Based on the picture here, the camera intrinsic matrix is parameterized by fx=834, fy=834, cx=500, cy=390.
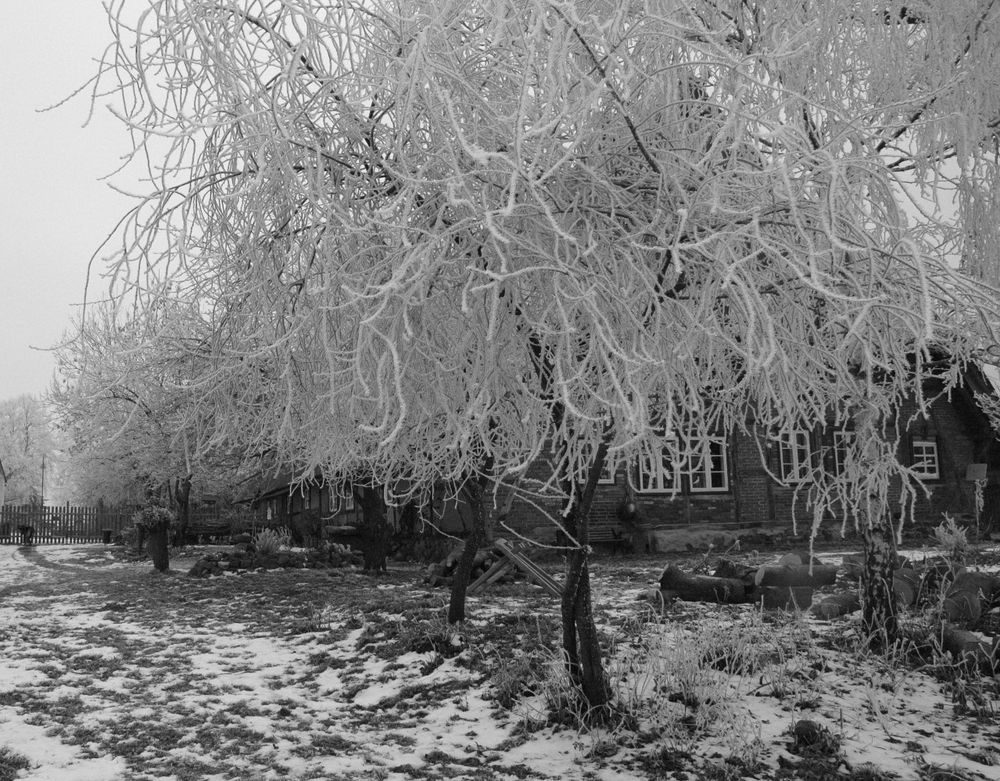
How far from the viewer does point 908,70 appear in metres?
4.99

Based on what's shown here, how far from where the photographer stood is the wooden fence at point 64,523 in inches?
1359

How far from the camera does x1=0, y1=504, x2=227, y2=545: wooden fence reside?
34531mm

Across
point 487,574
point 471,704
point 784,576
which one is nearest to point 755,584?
point 784,576

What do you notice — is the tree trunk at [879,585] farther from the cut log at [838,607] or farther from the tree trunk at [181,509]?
the tree trunk at [181,509]

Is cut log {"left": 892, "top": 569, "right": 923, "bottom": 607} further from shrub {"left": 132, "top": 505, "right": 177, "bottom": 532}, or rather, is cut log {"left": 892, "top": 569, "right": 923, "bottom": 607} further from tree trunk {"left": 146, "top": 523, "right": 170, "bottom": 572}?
tree trunk {"left": 146, "top": 523, "right": 170, "bottom": 572}

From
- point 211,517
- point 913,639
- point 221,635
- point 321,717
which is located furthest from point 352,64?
point 211,517

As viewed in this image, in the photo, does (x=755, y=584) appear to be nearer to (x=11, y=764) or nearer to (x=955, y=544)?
(x=955, y=544)

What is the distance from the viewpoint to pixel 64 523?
35000 millimetres

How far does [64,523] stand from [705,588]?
33.4 m

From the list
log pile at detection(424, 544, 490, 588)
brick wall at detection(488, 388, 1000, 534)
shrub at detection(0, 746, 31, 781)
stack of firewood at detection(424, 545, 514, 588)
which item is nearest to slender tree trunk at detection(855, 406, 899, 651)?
shrub at detection(0, 746, 31, 781)

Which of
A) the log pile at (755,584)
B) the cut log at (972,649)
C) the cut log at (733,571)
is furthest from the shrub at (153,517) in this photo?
the cut log at (972,649)

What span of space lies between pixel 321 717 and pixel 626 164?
4507 mm

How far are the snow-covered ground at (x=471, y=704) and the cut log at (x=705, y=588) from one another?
405 mm

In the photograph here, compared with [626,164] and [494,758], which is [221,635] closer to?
[494,758]
